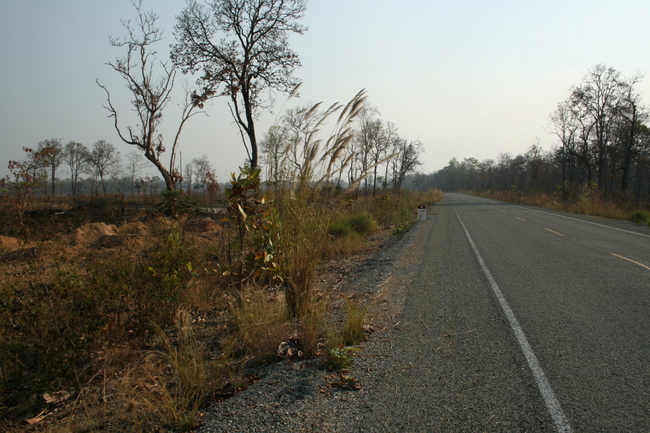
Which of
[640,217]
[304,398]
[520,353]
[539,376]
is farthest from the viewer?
[640,217]

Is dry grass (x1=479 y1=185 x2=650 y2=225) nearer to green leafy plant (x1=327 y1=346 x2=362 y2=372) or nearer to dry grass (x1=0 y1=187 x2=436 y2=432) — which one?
dry grass (x1=0 y1=187 x2=436 y2=432)

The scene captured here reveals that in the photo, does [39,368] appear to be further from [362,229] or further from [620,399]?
[362,229]

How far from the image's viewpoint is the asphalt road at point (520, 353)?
10.3 ft

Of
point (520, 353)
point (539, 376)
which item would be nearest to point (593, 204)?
point (520, 353)

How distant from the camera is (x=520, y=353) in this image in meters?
4.32

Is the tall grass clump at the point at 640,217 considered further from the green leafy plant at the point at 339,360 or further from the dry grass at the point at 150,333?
the green leafy plant at the point at 339,360

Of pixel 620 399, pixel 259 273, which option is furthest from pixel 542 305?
pixel 259 273

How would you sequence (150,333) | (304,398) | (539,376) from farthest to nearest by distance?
(150,333) < (539,376) < (304,398)

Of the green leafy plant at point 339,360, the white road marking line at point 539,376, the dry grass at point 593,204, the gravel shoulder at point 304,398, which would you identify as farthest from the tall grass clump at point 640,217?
the green leafy plant at point 339,360

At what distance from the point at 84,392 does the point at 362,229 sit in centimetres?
1294

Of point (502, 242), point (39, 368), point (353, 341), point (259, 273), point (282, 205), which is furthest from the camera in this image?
point (502, 242)

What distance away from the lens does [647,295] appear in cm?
641

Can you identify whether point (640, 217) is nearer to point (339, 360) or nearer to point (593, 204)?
point (593, 204)

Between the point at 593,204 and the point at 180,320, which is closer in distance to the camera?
the point at 180,320
